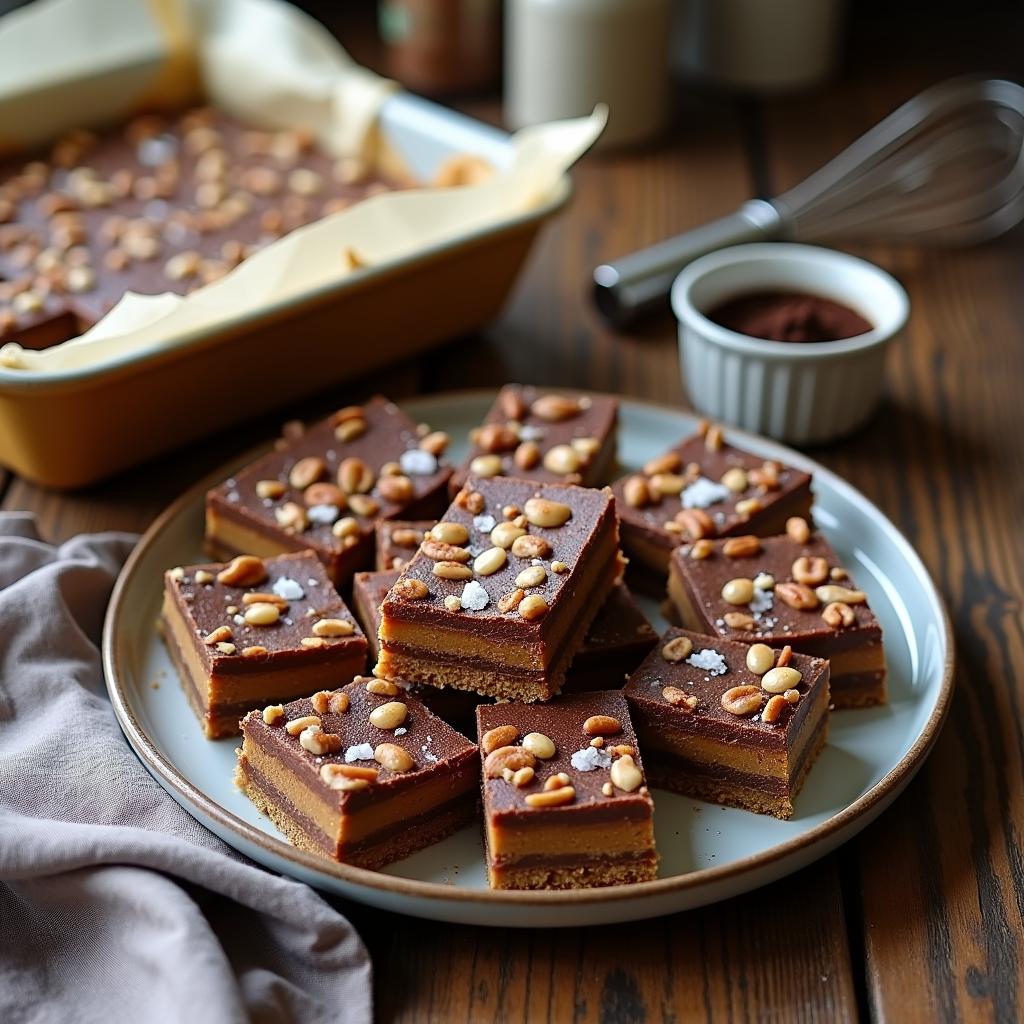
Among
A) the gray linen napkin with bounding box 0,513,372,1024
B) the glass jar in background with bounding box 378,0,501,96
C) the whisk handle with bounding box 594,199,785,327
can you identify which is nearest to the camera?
the gray linen napkin with bounding box 0,513,372,1024

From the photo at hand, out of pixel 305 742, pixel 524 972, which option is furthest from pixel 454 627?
pixel 524 972

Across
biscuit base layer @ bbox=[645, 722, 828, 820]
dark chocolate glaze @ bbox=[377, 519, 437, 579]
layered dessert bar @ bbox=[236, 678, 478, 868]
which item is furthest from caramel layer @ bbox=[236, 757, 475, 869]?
dark chocolate glaze @ bbox=[377, 519, 437, 579]

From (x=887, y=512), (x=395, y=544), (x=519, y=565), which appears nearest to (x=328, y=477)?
(x=395, y=544)

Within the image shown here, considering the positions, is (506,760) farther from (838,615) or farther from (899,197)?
(899,197)

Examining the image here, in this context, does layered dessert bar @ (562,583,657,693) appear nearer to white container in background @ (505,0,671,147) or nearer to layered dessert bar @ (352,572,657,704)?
layered dessert bar @ (352,572,657,704)

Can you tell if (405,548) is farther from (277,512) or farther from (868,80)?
(868,80)

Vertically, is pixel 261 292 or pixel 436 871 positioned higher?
pixel 261 292
